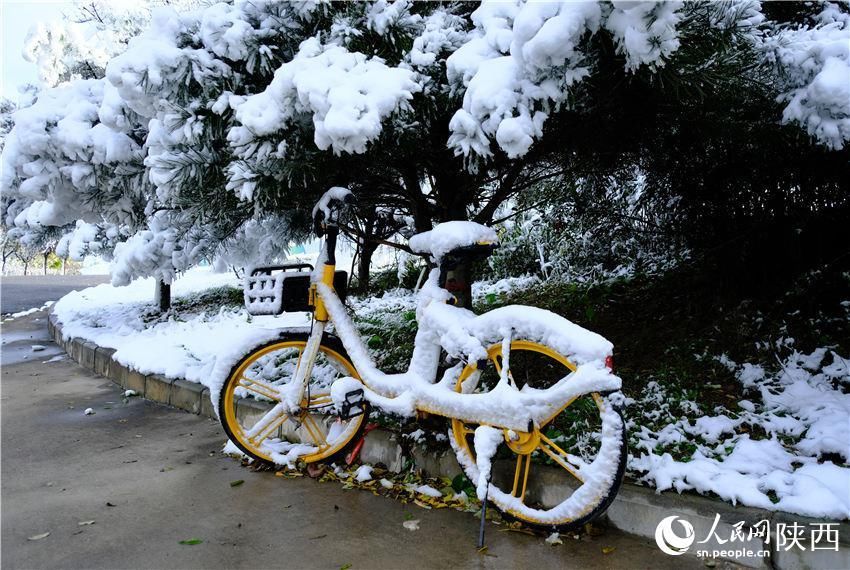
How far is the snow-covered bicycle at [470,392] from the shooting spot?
2.04 meters

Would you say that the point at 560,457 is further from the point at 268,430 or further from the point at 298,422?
the point at 268,430

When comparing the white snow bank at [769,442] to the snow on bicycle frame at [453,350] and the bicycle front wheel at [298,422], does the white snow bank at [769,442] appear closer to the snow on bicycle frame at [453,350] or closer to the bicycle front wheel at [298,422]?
the snow on bicycle frame at [453,350]

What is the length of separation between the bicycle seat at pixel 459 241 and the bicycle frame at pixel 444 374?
12cm


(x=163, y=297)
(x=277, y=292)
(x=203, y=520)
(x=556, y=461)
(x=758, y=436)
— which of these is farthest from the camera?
(x=163, y=297)

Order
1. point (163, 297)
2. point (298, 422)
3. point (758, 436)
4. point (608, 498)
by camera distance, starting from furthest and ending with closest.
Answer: point (163, 297) → point (298, 422) → point (758, 436) → point (608, 498)

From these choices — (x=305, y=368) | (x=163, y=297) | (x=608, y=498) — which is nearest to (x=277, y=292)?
(x=305, y=368)

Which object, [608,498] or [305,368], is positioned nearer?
[608,498]

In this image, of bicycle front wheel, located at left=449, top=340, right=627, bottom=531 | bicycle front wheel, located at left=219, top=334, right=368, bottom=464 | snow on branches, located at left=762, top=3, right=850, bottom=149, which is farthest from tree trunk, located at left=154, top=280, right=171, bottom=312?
snow on branches, located at left=762, top=3, right=850, bottom=149

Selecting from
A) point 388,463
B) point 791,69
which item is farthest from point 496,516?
point 791,69

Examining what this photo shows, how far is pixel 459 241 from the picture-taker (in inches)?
93.3

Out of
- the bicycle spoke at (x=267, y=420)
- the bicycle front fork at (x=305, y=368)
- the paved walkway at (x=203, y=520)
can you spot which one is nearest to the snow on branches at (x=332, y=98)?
the bicycle front fork at (x=305, y=368)

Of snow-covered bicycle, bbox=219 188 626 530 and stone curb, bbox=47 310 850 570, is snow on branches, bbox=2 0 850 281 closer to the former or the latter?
snow-covered bicycle, bbox=219 188 626 530

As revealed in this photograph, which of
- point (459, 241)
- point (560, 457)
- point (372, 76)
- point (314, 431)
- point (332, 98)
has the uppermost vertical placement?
point (372, 76)

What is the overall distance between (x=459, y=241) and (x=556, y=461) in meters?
1.00
